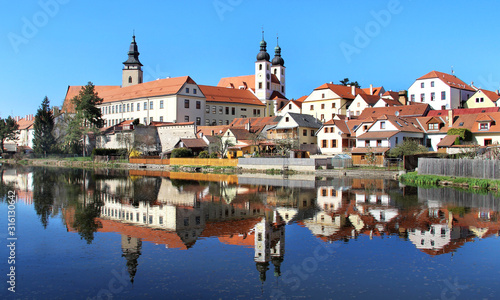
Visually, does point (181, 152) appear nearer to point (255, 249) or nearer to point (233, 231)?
point (233, 231)

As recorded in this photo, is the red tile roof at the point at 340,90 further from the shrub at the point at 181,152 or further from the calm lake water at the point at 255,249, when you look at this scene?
the calm lake water at the point at 255,249

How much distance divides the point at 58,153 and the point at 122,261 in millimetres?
73545

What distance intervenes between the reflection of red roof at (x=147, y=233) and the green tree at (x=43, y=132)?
228ft

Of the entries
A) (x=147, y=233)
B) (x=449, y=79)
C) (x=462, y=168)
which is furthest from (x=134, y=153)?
(x=147, y=233)

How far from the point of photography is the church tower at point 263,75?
9525cm

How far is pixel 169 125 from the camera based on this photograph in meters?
68.6

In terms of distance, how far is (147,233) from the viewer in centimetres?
1460

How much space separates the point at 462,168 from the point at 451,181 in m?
1.46

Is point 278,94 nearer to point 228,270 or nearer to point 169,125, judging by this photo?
point 169,125

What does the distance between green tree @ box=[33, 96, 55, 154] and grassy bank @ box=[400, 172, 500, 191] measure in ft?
217

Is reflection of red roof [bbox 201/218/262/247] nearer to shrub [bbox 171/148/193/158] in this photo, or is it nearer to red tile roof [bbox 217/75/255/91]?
shrub [bbox 171/148/193/158]

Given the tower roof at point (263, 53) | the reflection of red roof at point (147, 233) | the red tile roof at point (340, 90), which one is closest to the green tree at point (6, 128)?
the tower roof at point (263, 53)

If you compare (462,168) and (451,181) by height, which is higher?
(462,168)

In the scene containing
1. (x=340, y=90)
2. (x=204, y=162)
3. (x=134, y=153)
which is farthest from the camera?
(x=340, y=90)
